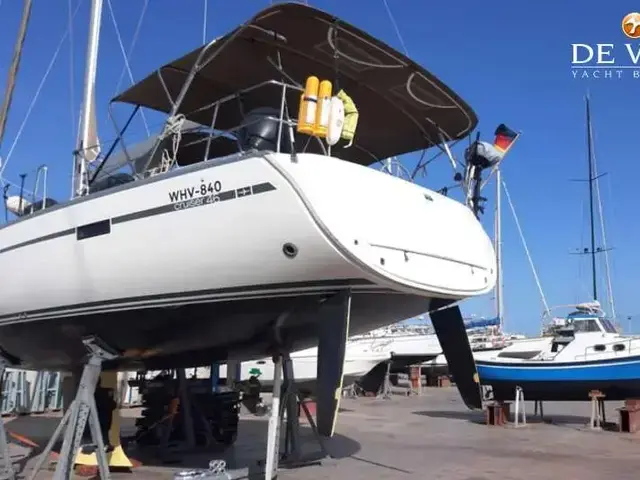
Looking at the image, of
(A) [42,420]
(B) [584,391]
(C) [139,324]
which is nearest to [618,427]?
(B) [584,391]

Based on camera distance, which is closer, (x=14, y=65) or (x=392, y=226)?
(x=392, y=226)

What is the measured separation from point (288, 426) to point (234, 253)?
3322 millimetres

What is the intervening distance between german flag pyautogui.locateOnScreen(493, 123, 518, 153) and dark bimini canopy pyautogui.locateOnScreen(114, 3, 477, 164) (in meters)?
0.29

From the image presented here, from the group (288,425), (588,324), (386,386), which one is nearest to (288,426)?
(288,425)

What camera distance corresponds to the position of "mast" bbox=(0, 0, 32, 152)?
23.2ft

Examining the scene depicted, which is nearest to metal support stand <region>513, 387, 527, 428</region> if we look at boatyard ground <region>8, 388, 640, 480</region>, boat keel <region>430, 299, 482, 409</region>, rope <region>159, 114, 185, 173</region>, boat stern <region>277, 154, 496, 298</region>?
boatyard ground <region>8, 388, 640, 480</region>

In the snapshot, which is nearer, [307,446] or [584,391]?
[307,446]

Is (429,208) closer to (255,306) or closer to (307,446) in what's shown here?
(255,306)

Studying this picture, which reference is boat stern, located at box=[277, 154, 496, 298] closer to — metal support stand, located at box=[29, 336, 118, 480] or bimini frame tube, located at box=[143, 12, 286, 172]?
bimini frame tube, located at box=[143, 12, 286, 172]

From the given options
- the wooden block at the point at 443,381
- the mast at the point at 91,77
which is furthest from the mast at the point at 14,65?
the wooden block at the point at 443,381

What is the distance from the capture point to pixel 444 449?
9.05m

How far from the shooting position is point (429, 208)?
17.4 ft

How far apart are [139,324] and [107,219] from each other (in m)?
0.90

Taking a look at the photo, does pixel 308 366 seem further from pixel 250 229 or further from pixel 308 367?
pixel 250 229
